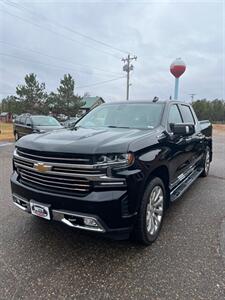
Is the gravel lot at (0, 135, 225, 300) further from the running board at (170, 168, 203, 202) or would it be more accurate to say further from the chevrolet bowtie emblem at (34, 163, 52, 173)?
the chevrolet bowtie emblem at (34, 163, 52, 173)

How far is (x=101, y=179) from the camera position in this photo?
2.41 metres

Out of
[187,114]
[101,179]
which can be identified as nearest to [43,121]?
[187,114]

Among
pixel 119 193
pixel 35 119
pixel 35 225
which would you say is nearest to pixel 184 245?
pixel 119 193

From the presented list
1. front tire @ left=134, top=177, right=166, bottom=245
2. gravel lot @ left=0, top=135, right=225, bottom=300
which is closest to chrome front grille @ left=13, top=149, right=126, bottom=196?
front tire @ left=134, top=177, right=166, bottom=245

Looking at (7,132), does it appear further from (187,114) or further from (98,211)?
(98,211)

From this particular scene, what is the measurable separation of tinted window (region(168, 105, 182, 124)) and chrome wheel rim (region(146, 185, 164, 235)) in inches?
47.5

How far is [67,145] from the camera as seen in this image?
2.57 m

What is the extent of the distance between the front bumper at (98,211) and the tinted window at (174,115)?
1800mm

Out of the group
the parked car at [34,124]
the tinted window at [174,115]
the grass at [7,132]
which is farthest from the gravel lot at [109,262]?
the grass at [7,132]

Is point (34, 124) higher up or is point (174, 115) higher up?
point (174, 115)

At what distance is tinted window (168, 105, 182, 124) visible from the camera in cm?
388

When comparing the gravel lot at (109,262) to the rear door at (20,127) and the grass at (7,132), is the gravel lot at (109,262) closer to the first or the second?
the rear door at (20,127)

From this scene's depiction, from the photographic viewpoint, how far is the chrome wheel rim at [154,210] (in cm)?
290

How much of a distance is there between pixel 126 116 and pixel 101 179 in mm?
1757
